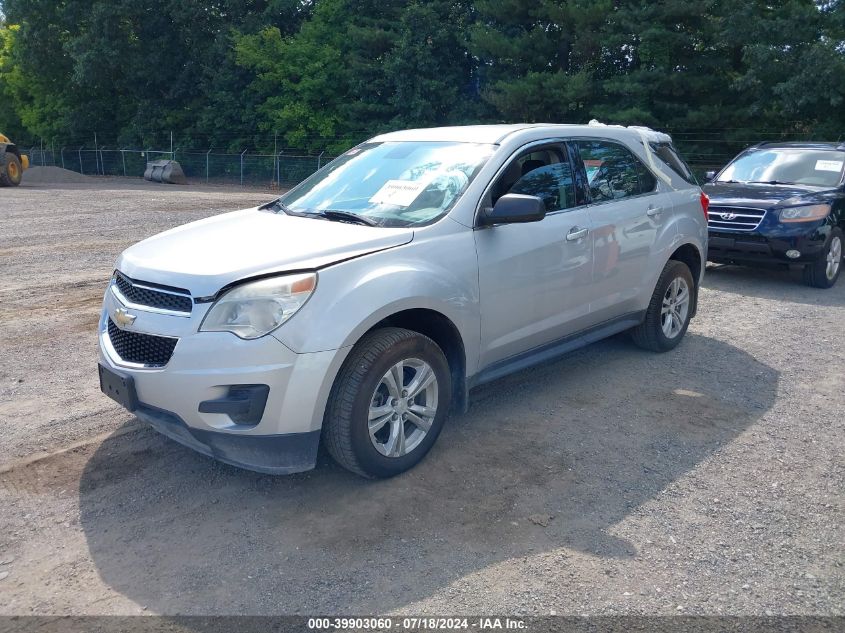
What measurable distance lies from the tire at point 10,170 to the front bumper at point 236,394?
2738cm

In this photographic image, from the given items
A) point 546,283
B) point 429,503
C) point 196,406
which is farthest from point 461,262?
point 196,406

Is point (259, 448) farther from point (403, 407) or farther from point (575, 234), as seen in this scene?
point (575, 234)

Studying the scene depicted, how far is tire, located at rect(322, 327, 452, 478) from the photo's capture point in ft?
12.7

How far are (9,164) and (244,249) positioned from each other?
90.5ft

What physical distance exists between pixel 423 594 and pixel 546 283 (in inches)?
94.3

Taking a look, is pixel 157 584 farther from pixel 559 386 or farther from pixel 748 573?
pixel 559 386

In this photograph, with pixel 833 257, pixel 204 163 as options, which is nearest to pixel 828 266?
pixel 833 257

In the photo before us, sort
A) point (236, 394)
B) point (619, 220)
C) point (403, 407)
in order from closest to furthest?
point (236, 394) < point (403, 407) < point (619, 220)

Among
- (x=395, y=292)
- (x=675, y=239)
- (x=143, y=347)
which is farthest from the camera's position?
(x=675, y=239)

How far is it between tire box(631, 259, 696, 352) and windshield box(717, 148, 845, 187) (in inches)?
193

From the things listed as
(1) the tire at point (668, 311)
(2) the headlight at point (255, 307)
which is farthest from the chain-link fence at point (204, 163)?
(2) the headlight at point (255, 307)

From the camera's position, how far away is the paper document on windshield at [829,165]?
10430mm

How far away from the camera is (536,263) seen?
4.90 meters

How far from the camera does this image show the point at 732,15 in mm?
23547
